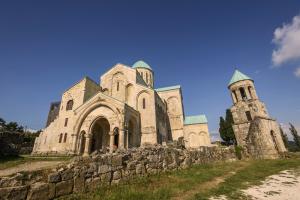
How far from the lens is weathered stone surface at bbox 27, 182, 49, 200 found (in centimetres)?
480

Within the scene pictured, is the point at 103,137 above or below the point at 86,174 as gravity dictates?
above

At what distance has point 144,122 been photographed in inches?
914

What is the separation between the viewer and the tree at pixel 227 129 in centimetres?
4289

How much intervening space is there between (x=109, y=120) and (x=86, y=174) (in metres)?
13.5

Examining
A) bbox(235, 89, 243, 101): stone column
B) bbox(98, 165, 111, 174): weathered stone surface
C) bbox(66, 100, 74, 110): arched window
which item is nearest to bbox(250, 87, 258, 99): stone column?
bbox(235, 89, 243, 101): stone column

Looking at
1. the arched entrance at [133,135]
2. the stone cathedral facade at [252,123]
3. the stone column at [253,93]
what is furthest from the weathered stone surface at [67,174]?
the stone column at [253,93]

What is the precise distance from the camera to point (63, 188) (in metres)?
5.46

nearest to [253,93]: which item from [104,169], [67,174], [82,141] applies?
[82,141]

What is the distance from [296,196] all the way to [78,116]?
65.8 feet

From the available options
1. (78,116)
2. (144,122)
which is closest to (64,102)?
(78,116)

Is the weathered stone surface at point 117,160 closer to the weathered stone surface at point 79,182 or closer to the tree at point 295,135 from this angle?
the weathered stone surface at point 79,182

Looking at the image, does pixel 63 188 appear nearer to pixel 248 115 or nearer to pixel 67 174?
pixel 67 174

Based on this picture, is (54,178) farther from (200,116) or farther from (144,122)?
(200,116)

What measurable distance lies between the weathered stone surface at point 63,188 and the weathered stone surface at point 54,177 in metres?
0.15
